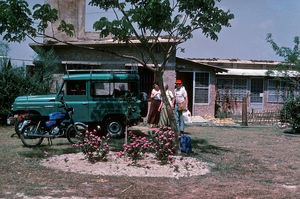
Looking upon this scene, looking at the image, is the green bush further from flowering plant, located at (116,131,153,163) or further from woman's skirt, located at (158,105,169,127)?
flowering plant, located at (116,131,153,163)

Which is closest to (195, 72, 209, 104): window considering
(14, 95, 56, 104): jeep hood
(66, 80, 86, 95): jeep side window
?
(66, 80, 86, 95): jeep side window

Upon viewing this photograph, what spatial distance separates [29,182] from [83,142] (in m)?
1.78

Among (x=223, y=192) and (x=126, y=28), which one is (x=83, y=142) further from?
(x=223, y=192)

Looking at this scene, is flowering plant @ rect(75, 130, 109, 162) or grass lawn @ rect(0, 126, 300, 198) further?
flowering plant @ rect(75, 130, 109, 162)

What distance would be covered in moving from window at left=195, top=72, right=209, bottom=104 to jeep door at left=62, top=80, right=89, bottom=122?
8.91 metres

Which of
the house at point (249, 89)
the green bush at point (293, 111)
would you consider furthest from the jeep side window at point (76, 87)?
the house at point (249, 89)

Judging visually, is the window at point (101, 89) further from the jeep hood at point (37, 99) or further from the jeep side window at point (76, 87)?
the jeep hood at point (37, 99)

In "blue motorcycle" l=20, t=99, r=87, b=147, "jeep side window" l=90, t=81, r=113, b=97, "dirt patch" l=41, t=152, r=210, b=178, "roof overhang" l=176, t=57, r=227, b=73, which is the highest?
"roof overhang" l=176, t=57, r=227, b=73

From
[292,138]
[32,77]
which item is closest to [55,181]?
[292,138]

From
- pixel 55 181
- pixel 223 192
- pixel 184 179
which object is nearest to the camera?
pixel 223 192

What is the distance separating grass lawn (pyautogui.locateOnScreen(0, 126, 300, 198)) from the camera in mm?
4578

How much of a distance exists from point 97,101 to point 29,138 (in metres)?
2.41

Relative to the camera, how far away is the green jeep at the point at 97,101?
9625 mm

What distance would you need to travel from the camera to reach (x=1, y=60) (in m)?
13.8
